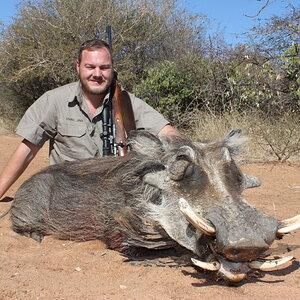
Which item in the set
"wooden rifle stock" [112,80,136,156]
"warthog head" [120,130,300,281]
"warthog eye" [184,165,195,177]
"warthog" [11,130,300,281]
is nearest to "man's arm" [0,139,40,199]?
"warthog" [11,130,300,281]

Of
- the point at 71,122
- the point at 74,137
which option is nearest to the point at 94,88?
the point at 71,122

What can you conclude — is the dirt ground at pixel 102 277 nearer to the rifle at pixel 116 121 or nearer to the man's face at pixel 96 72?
the rifle at pixel 116 121

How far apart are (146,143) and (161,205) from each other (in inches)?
18.8

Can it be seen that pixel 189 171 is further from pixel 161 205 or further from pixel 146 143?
pixel 146 143

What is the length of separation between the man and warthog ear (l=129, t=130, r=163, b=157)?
1.37m

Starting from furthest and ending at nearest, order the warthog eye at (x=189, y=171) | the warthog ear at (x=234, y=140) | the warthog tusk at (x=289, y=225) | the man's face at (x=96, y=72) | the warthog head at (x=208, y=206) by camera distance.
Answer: the man's face at (x=96, y=72)
the warthog ear at (x=234, y=140)
the warthog eye at (x=189, y=171)
the warthog tusk at (x=289, y=225)
the warthog head at (x=208, y=206)

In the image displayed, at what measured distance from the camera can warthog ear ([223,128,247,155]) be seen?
3.32 meters

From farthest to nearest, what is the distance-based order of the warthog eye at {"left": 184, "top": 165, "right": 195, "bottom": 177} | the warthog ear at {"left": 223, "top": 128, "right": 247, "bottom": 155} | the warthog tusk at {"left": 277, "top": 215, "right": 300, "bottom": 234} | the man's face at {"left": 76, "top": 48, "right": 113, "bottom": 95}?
the man's face at {"left": 76, "top": 48, "right": 113, "bottom": 95}, the warthog ear at {"left": 223, "top": 128, "right": 247, "bottom": 155}, the warthog eye at {"left": 184, "top": 165, "right": 195, "bottom": 177}, the warthog tusk at {"left": 277, "top": 215, "right": 300, "bottom": 234}

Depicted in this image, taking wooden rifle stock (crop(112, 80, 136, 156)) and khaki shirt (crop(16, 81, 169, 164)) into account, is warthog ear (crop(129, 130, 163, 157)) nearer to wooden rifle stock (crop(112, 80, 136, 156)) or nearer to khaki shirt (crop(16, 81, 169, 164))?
wooden rifle stock (crop(112, 80, 136, 156))

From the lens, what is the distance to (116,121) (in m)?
4.56

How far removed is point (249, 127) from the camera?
8.68 m

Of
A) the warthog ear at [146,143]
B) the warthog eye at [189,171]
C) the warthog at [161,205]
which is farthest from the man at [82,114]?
the warthog eye at [189,171]

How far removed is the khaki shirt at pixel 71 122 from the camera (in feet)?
15.2

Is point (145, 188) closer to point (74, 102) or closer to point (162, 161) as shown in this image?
point (162, 161)
